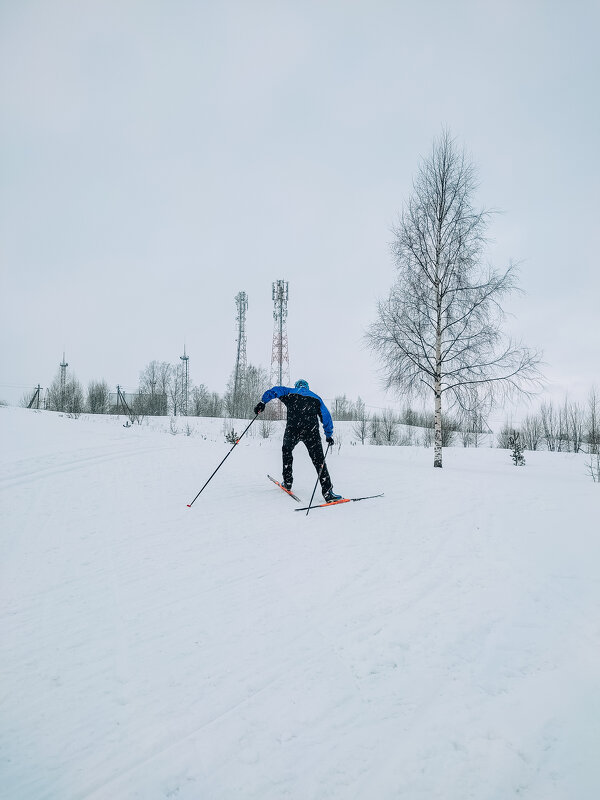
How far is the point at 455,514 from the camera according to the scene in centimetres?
602

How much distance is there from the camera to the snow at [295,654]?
1.85m

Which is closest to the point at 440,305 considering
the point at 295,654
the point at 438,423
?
the point at 438,423

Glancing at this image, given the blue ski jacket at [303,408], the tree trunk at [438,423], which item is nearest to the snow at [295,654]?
the blue ski jacket at [303,408]

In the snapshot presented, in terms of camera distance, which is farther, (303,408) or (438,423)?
(438,423)

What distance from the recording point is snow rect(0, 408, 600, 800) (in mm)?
1849

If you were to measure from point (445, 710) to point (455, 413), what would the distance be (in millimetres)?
12293

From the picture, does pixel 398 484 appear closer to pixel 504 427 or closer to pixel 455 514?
pixel 455 514

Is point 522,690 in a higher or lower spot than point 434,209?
lower

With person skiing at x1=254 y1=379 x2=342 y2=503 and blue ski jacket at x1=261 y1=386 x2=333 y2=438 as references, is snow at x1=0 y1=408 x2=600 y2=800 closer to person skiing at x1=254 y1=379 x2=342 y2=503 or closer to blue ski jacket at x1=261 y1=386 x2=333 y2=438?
person skiing at x1=254 y1=379 x2=342 y2=503

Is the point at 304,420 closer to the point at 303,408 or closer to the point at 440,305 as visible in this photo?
the point at 303,408

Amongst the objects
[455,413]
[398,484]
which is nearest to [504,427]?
[455,413]

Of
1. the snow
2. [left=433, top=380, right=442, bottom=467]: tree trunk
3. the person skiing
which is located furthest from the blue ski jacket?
[left=433, top=380, right=442, bottom=467]: tree trunk

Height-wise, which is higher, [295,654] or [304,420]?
[304,420]

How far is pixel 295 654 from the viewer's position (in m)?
2.65
